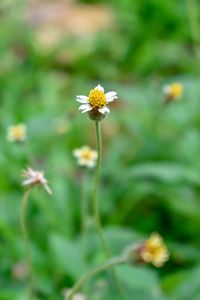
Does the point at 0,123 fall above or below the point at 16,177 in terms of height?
above

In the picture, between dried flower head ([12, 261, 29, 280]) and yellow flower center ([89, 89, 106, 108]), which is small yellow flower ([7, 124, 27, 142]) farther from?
yellow flower center ([89, 89, 106, 108])

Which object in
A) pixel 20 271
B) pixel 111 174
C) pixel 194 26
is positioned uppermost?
pixel 194 26

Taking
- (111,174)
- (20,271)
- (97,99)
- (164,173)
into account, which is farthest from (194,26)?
(97,99)

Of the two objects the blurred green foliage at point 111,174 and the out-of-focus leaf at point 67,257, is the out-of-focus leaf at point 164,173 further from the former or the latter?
the out-of-focus leaf at point 67,257

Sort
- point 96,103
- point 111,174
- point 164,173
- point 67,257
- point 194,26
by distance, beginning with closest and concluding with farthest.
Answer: point 96,103 → point 67,257 → point 164,173 → point 111,174 → point 194,26

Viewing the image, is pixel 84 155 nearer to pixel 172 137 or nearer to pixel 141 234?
pixel 141 234

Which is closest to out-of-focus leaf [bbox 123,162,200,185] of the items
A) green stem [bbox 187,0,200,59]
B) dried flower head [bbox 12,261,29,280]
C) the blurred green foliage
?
the blurred green foliage

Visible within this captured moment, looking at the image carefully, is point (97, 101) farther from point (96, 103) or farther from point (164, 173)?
point (164, 173)

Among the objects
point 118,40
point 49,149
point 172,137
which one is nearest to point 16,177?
point 49,149
